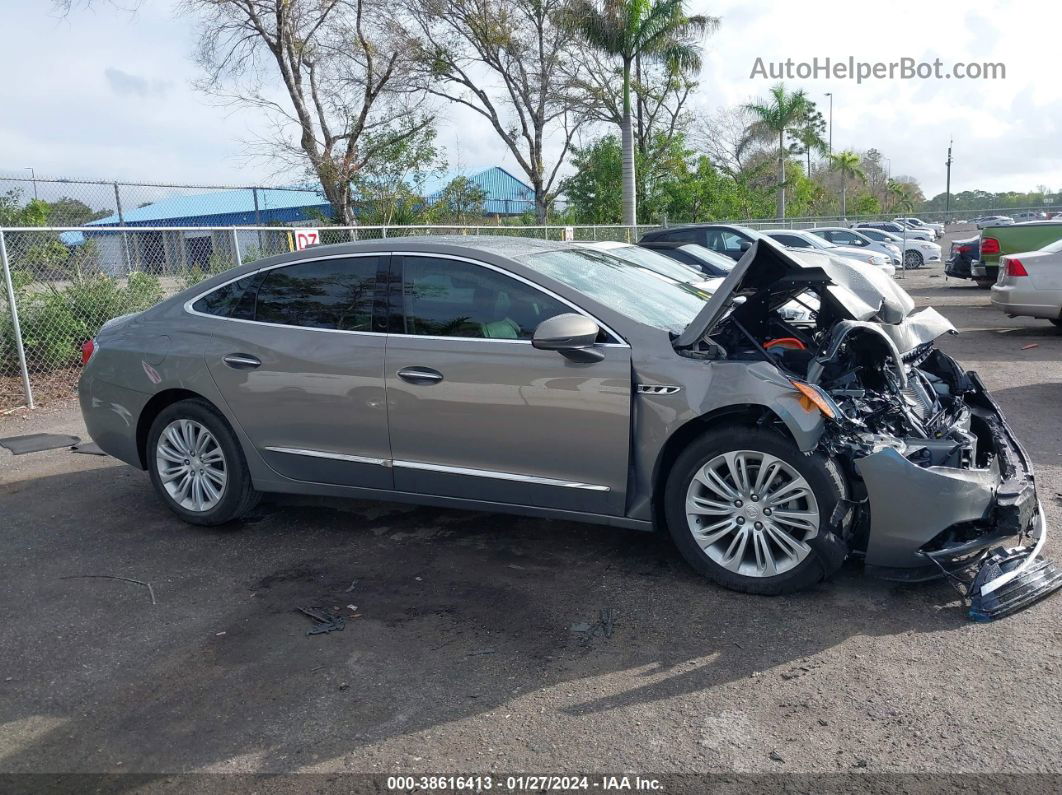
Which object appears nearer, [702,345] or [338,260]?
[702,345]

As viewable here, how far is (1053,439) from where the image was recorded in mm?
6621

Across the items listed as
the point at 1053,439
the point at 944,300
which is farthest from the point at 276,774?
the point at 944,300

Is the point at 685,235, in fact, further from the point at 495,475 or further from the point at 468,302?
the point at 495,475

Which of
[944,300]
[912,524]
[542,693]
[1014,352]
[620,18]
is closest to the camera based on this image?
[542,693]

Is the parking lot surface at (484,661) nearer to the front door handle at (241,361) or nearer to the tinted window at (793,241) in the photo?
the front door handle at (241,361)

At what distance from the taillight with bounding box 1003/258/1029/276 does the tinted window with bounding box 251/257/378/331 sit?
10.3 m

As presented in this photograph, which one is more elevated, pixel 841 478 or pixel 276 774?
pixel 841 478

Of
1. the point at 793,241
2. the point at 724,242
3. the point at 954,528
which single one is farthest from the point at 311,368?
the point at 793,241

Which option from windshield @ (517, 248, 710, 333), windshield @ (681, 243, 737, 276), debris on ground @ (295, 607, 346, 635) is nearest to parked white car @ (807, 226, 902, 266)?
windshield @ (681, 243, 737, 276)

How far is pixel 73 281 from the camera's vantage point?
10516 mm

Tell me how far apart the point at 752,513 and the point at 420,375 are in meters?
1.80

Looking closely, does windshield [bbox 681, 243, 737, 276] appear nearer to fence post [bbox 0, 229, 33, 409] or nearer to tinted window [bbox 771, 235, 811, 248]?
tinted window [bbox 771, 235, 811, 248]

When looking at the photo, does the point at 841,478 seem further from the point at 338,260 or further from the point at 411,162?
the point at 411,162

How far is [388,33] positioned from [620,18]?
7.46 m
